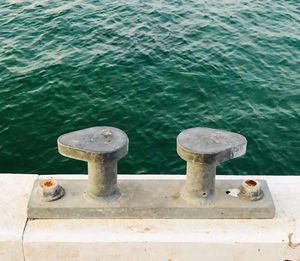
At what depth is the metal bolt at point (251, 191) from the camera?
4.00m

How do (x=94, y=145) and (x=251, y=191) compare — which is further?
(x=251, y=191)

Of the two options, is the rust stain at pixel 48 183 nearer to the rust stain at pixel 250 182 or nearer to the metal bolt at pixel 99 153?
the metal bolt at pixel 99 153

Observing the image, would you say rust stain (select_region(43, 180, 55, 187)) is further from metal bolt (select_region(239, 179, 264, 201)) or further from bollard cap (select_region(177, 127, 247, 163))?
metal bolt (select_region(239, 179, 264, 201))

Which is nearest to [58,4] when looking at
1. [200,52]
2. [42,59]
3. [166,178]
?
[42,59]

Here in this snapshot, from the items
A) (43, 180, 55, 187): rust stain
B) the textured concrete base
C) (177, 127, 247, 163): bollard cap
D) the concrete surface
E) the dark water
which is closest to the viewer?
the concrete surface

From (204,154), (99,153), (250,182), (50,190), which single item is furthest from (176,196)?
(50,190)

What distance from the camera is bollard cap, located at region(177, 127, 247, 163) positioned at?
373 centimetres

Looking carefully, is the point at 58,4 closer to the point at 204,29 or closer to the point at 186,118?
the point at 204,29

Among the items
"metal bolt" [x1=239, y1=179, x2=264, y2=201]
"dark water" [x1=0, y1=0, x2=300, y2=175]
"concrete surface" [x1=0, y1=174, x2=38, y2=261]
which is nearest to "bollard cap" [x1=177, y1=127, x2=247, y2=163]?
"metal bolt" [x1=239, y1=179, x2=264, y2=201]

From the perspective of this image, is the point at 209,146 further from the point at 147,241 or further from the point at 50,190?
the point at 50,190

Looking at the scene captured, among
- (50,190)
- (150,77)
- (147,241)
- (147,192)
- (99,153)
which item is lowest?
(150,77)

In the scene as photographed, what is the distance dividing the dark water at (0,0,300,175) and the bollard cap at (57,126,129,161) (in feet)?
15.0

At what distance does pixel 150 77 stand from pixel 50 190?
25.8 ft

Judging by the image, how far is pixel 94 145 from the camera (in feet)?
12.5
